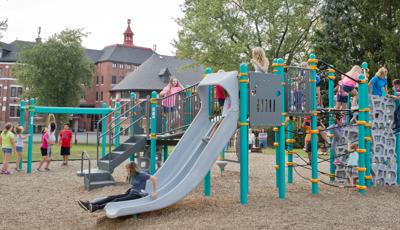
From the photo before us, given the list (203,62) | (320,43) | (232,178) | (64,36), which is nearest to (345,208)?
(232,178)

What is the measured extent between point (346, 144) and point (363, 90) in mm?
1804

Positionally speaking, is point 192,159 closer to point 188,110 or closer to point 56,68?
point 188,110

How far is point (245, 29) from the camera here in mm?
31453

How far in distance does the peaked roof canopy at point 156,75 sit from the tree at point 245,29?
27306 millimetres

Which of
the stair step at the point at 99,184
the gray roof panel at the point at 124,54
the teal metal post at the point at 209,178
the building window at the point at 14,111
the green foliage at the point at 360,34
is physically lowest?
the stair step at the point at 99,184

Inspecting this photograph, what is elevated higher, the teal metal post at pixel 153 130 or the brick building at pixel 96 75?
the brick building at pixel 96 75

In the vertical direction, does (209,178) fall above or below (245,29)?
below

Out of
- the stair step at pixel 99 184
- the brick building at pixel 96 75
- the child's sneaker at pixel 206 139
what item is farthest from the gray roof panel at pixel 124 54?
the child's sneaker at pixel 206 139

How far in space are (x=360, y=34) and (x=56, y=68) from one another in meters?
31.6

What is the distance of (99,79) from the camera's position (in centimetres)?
7300

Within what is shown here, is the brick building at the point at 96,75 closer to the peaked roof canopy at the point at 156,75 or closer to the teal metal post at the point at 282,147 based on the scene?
the peaked roof canopy at the point at 156,75

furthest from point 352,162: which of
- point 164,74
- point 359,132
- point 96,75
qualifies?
point 96,75

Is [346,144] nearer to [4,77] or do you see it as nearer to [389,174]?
[389,174]

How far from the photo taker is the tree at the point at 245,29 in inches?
1207
